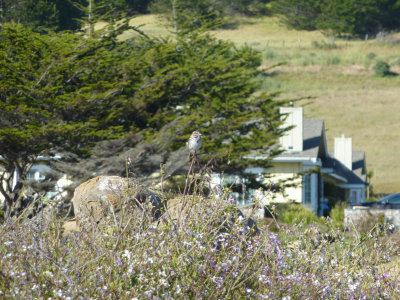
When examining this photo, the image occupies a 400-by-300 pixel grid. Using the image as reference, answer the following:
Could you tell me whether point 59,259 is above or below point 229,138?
above

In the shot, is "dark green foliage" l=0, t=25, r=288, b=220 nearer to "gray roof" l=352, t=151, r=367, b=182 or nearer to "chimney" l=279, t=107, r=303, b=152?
"chimney" l=279, t=107, r=303, b=152

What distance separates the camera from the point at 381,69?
75.1 metres

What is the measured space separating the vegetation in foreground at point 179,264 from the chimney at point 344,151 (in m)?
31.1

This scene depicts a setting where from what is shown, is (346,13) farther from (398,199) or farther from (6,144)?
(6,144)

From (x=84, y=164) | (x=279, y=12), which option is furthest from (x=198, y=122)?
(x=279, y=12)

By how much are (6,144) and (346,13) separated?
6762 cm

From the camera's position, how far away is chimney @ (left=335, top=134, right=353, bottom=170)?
3619 cm

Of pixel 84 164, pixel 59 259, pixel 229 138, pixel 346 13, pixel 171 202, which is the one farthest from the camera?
pixel 346 13

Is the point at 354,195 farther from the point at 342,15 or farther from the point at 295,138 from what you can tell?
the point at 342,15

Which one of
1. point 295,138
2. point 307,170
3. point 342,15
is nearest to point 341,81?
point 342,15

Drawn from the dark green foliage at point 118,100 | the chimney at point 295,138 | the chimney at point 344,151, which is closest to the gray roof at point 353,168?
the chimney at point 344,151

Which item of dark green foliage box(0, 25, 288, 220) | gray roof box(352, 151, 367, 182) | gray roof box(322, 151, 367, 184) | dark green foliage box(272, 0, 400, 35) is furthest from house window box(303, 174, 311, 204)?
dark green foliage box(272, 0, 400, 35)

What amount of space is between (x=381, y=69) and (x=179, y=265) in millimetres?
74305

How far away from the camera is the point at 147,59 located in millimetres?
21609
